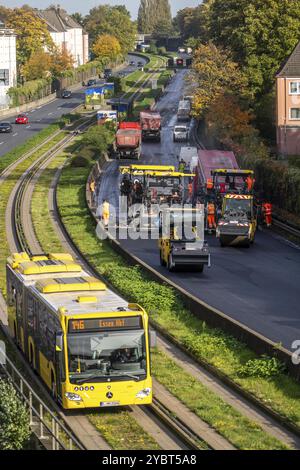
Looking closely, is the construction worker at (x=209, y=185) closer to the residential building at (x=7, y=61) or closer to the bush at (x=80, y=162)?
the bush at (x=80, y=162)

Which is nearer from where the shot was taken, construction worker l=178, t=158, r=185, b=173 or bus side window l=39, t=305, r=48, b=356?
bus side window l=39, t=305, r=48, b=356

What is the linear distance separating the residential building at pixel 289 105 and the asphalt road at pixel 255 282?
3599 cm

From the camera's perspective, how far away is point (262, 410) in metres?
27.2

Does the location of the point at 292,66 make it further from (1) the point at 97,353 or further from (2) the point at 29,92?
(1) the point at 97,353

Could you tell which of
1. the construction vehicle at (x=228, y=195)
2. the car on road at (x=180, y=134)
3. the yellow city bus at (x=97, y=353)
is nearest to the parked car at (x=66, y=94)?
the car on road at (x=180, y=134)

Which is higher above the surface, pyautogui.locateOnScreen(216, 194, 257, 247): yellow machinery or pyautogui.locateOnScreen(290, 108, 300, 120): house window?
pyautogui.locateOnScreen(290, 108, 300, 120): house window

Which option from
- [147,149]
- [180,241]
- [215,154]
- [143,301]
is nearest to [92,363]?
[143,301]

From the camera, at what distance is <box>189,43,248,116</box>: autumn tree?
346 feet

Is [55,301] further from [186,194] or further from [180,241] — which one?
[186,194]

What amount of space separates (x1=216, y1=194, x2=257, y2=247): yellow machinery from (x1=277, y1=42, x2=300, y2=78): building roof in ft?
132

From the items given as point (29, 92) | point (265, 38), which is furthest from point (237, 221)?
point (29, 92)

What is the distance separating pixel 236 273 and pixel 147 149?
191 feet

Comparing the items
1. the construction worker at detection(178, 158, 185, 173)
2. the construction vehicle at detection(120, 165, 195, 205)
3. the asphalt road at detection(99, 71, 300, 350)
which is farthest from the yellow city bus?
the construction worker at detection(178, 158, 185, 173)

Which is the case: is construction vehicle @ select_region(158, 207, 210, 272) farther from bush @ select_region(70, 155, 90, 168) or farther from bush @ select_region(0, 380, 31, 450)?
bush @ select_region(70, 155, 90, 168)
